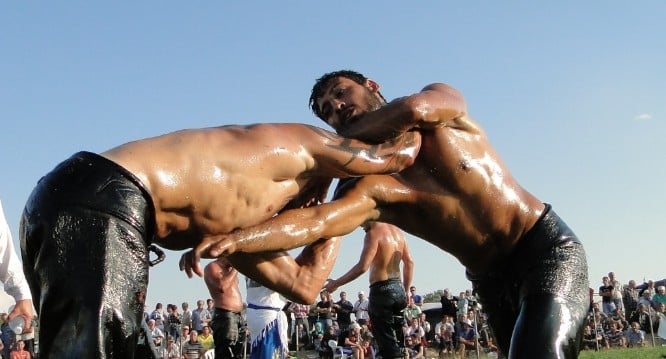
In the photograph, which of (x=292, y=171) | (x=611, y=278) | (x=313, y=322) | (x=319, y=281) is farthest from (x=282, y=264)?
(x=611, y=278)

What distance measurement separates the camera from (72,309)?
2.78m

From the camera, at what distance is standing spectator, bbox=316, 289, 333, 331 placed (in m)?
17.8

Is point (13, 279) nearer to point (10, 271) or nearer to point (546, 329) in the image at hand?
point (10, 271)

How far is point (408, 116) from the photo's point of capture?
3773 millimetres

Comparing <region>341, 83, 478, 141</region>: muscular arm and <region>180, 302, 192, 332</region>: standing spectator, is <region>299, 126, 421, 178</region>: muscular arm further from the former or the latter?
<region>180, 302, 192, 332</region>: standing spectator

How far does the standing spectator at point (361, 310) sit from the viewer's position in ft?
59.0

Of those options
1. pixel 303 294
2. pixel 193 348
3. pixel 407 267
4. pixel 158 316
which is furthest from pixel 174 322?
pixel 303 294

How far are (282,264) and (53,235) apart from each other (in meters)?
1.52

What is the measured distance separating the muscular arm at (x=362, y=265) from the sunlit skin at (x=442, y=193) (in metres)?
4.87

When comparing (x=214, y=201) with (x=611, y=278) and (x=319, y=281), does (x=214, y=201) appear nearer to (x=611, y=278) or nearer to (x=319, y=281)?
(x=319, y=281)

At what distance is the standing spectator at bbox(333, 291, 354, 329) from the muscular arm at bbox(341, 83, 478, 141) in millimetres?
13957

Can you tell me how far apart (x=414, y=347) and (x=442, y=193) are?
1279cm

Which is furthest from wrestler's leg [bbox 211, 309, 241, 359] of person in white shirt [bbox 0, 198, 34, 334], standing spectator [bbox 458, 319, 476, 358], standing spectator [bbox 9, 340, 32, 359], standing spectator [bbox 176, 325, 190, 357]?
standing spectator [bbox 458, 319, 476, 358]

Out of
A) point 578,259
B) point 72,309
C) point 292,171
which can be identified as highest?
point 292,171
